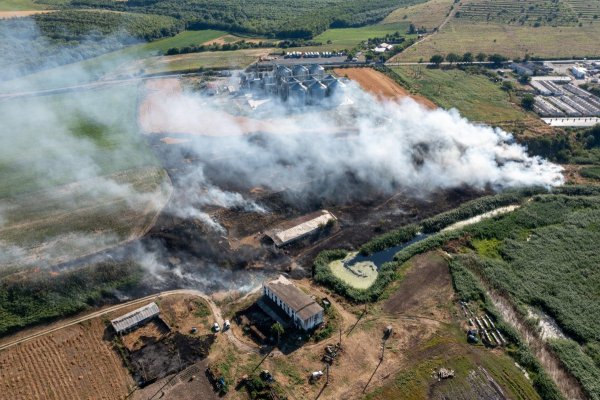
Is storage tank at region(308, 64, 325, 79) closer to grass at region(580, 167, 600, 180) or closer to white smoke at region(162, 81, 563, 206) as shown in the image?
white smoke at region(162, 81, 563, 206)

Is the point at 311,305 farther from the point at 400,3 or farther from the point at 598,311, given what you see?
the point at 400,3

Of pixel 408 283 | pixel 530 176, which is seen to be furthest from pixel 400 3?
pixel 408 283

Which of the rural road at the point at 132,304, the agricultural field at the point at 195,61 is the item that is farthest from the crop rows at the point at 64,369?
the agricultural field at the point at 195,61

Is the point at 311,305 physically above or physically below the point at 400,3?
below

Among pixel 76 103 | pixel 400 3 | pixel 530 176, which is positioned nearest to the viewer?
pixel 530 176

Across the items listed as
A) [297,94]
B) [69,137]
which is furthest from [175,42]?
[69,137]

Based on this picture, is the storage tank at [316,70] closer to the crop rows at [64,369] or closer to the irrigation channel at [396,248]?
the irrigation channel at [396,248]

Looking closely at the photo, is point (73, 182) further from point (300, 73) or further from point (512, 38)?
point (512, 38)
